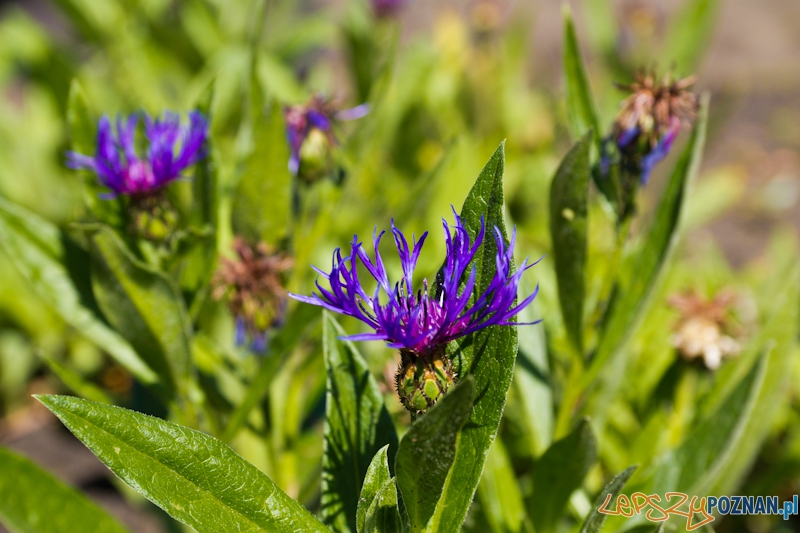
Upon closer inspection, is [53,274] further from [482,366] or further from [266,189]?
[482,366]

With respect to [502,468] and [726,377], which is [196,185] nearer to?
[502,468]

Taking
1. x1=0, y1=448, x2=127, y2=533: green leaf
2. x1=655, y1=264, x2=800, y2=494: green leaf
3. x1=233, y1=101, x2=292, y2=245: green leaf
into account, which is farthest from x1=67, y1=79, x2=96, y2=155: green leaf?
x1=655, y1=264, x2=800, y2=494: green leaf

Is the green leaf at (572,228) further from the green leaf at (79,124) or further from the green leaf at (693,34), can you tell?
the green leaf at (693,34)

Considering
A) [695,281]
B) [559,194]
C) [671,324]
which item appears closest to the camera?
[559,194]

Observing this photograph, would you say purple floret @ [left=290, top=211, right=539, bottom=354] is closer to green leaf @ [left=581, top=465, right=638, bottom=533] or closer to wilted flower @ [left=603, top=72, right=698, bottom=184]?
green leaf @ [left=581, top=465, right=638, bottom=533]

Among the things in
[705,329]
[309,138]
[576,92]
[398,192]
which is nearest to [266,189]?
[309,138]

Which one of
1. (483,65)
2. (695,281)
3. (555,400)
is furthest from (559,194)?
(483,65)
